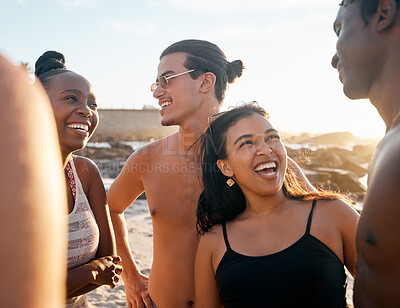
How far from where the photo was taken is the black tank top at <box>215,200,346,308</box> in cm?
166

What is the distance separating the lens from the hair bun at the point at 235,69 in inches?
132

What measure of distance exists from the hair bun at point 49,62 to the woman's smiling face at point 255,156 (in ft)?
4.28

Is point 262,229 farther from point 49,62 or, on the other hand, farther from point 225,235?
point 49,62

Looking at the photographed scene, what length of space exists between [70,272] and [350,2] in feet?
6.59

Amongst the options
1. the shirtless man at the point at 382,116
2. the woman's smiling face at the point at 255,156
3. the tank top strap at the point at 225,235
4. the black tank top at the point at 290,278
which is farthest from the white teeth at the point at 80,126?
the shirtless man at the point at 382,116

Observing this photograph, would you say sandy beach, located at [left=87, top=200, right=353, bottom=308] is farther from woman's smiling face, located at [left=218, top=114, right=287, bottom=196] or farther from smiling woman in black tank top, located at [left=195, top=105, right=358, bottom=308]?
woman's smiling face, located at [left=218, top=114, right=287, bottom=196]

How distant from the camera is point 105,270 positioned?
2098mm

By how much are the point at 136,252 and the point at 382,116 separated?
610cm

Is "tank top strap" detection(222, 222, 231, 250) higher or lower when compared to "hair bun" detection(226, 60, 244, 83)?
lower

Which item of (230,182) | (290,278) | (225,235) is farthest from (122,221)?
(290,278)

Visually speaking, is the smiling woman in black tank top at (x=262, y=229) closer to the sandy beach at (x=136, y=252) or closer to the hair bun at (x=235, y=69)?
the hair bun at (x=235, y=69)

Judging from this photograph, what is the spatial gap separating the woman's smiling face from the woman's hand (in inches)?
38.5

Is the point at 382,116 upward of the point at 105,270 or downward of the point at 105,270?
upward

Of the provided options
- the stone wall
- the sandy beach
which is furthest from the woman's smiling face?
the stone wall
